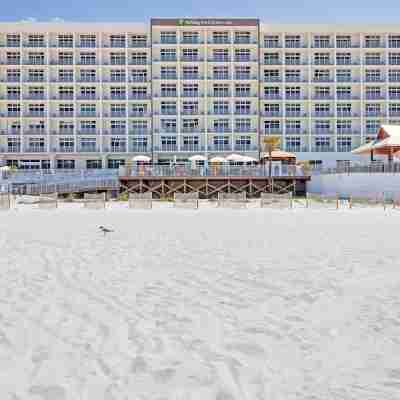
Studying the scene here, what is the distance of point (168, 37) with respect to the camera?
59750 millimetres

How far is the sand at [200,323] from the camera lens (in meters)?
3.96

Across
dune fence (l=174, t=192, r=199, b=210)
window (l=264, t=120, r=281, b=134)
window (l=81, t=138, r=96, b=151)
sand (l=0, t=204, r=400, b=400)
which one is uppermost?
window (l=264, t=120, r=281, b=134)

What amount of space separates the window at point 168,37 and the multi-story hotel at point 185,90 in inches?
6.1

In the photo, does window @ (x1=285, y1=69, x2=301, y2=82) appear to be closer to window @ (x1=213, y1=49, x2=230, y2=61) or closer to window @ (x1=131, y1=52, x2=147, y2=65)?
window @ (x1=213, y1=49, x2=230, y2=61)

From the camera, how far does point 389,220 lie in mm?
18688

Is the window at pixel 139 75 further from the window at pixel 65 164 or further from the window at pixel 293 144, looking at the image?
the window at pixel 293 144

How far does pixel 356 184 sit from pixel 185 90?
33688 mm

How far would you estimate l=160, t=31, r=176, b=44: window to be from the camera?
5947cm

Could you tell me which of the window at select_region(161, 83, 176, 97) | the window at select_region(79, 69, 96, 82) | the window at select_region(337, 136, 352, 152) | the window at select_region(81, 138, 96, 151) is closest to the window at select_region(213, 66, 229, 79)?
the window at select_region(161, 83, 176, 97)

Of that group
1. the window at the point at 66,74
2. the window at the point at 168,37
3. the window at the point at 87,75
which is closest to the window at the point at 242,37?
the window at the point at 168,37

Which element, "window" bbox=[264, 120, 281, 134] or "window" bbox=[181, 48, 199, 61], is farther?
"window" bbox=[264, 120, 281, 134]

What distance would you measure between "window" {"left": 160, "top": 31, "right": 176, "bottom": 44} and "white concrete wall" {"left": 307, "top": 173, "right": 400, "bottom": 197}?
32.6 meters

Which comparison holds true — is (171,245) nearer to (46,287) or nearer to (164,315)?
(46,287)

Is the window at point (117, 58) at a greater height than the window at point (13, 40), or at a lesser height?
lesser
